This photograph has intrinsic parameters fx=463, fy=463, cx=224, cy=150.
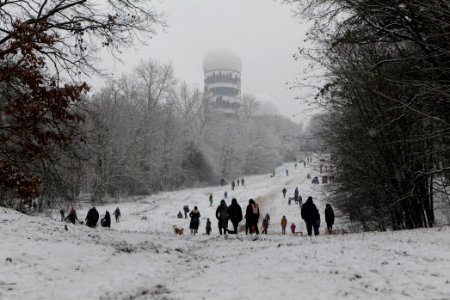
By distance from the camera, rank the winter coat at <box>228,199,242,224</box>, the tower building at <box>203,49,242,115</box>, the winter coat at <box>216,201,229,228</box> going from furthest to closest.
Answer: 1. the tower building at <box>203,49,242,115</box>
2. the winter coat at <box>216,201,229,228</box>
3. the winter coat at <box>228,199,242,224</box>

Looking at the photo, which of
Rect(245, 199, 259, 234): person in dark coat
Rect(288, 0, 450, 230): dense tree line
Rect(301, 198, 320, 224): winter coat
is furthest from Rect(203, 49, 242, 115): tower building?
Rect(245, 199, 259, 234): person in dark coat

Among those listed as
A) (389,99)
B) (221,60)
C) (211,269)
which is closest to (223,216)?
(389,99)

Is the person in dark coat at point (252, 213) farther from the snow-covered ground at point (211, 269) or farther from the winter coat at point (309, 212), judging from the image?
the snow-covered ground at point (211, 269)

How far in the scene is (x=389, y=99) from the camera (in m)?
15.1

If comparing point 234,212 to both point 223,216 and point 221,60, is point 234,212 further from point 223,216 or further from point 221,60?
point 221,60

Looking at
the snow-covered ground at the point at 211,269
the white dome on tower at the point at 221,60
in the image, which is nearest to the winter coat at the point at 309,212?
the snow-covered ground at the point at 211,269

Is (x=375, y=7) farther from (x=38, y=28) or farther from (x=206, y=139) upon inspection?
(x=206, y=139)

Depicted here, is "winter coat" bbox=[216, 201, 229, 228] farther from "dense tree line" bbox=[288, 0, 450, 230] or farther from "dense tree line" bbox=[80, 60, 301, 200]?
"dense tree line" bbox=[80, 60, 301, 200]

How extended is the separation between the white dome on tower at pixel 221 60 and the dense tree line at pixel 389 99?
90328 millimetres

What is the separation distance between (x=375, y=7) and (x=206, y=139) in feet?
217

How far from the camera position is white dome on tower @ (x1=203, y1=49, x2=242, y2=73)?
11050 centimetres

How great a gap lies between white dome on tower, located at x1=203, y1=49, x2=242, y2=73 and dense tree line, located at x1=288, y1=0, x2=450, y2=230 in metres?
90.3

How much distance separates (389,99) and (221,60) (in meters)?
97.6

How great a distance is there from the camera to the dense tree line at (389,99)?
11789 millimetres
